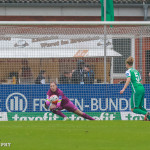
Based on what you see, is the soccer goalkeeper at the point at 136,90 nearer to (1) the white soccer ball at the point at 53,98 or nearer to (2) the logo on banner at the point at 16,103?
(1) the white soccer ball at the point at 53,98

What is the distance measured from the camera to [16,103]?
1534 cm

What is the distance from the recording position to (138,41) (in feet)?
51.4

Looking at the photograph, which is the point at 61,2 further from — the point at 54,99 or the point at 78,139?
the point at 78,139

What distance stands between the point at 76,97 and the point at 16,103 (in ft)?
5.33

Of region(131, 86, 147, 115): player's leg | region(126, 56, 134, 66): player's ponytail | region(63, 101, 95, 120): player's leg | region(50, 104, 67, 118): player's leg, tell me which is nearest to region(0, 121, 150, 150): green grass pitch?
region(131, 86, 147, 115): player's leg

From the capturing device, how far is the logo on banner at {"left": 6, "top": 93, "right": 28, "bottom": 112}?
50.1ft

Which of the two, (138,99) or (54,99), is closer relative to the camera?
(138,99)

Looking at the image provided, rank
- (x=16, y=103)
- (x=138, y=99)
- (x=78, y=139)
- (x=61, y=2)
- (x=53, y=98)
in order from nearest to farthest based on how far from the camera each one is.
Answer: (x=78, y=139) → (x=138, y=99) → (x=53, y=98) → (x=16, y=103) → (x=61, y=2)

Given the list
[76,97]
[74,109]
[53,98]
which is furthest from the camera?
[76,97]

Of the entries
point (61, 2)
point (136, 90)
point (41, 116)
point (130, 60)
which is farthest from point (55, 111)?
point (61, 2)

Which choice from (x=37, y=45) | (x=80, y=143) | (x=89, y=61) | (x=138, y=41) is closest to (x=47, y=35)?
(x=37, y=45)

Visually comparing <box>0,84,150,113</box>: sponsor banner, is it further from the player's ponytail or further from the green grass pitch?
the green grass pitch

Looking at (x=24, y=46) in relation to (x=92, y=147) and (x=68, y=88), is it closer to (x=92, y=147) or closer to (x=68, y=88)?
(x=68, y=88)

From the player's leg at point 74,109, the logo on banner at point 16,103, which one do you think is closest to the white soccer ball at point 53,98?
the player's leg at point 74,109
